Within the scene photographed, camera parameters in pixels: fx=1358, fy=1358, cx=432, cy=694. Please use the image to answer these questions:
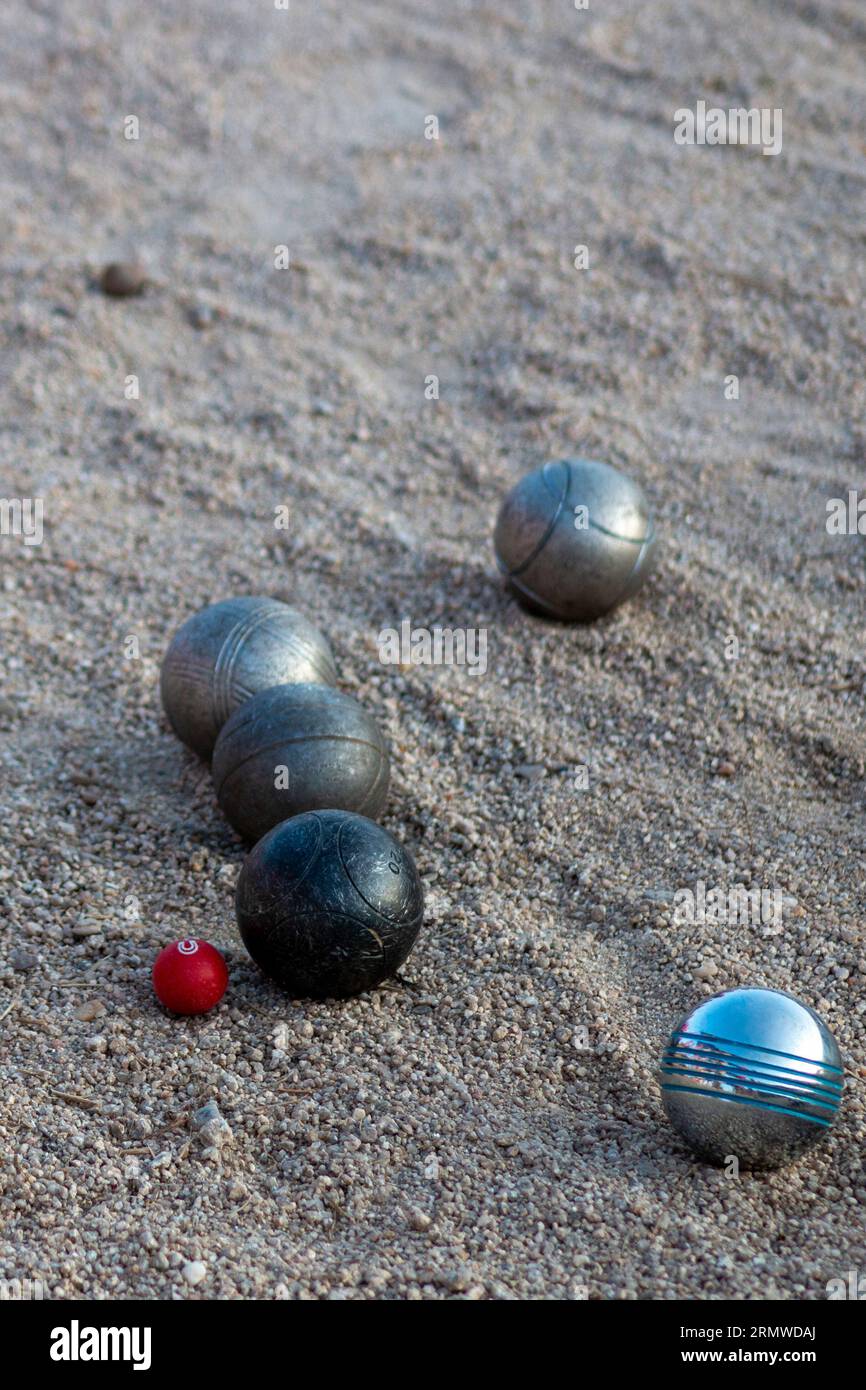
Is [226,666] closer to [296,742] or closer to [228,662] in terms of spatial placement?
[228,662]

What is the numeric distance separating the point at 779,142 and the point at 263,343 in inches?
181

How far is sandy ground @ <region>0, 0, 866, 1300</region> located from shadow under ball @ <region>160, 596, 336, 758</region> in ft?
1.16

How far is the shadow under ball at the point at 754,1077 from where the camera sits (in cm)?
405

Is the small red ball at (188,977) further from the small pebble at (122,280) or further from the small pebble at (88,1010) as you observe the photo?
the small pebble at (122,280)

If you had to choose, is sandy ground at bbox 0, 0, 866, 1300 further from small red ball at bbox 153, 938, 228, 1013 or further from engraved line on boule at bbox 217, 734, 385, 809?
engraved line on boule at bbox 217, 734, 385, 809

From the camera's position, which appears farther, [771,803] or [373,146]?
[373,146]

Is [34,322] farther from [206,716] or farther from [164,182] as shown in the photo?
[206,716]

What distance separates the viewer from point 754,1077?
13.3ft

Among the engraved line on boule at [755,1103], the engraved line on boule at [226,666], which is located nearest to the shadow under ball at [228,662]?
the engraved line on boule at [226,666]

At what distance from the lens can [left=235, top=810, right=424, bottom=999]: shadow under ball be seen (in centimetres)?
466

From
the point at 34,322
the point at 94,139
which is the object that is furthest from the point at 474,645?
the point at 94,139

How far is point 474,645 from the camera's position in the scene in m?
6.95

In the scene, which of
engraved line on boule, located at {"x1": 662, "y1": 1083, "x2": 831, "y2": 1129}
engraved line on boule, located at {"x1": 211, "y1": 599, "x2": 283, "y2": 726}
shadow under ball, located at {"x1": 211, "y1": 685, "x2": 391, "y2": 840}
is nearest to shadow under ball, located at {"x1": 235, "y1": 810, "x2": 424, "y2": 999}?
shadow under ball, located at {"x1": 211, "y1": 685, "x2": 391, "y2": 840}

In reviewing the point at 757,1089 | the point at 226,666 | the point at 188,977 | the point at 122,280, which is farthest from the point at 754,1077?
the point at 122,280
